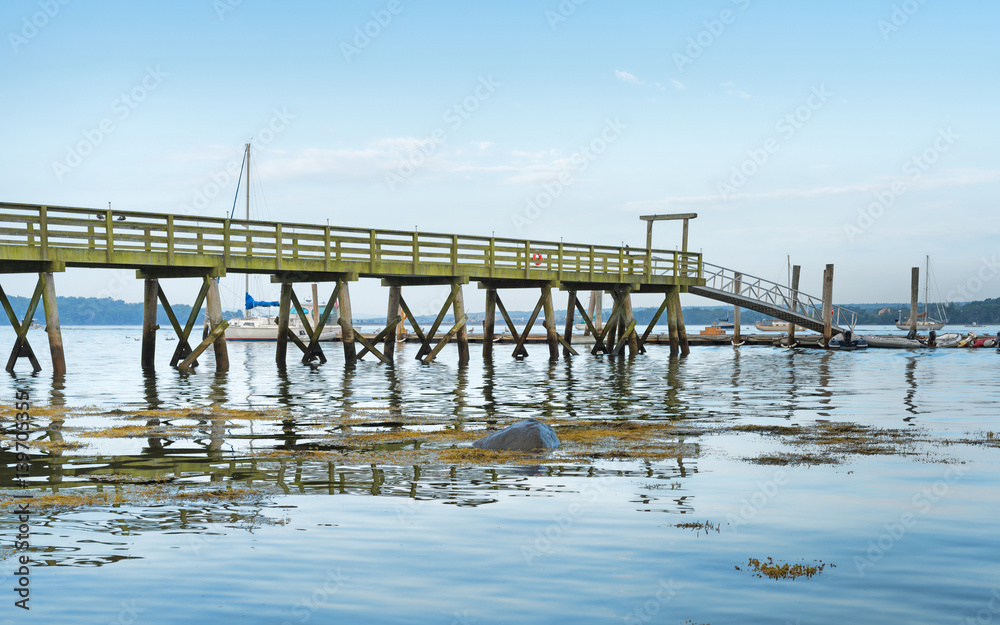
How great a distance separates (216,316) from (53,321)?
493 centimetres

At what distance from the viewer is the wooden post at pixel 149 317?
1184 inches

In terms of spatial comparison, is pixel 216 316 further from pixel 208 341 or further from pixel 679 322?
pixel 679 322

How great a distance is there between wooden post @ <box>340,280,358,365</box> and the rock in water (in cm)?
2070

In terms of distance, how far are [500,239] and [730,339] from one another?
3117 cm

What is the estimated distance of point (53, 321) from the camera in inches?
1064

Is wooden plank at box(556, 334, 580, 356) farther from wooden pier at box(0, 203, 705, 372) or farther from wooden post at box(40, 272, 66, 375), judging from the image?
wooden post at box(40, 272, 66, 375)

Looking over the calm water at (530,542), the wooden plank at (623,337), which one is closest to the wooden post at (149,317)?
the calm water at (530,542)

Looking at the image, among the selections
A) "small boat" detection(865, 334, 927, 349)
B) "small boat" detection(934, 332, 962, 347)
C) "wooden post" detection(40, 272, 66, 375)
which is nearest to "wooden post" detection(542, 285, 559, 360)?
"wooden post" detection(40, 272, 66, 375)

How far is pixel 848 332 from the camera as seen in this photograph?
171 feet

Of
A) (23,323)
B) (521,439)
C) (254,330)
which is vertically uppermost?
(23,323)

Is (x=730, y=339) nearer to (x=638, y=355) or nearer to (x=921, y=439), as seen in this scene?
(x=638, y=355)

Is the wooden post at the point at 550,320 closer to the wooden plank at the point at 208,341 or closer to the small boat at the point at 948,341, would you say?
the wooden plank at the point at 208,341

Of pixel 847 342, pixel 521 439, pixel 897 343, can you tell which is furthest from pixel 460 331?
pixel 897 343

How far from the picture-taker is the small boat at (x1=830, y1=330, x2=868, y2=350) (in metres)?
51.4
